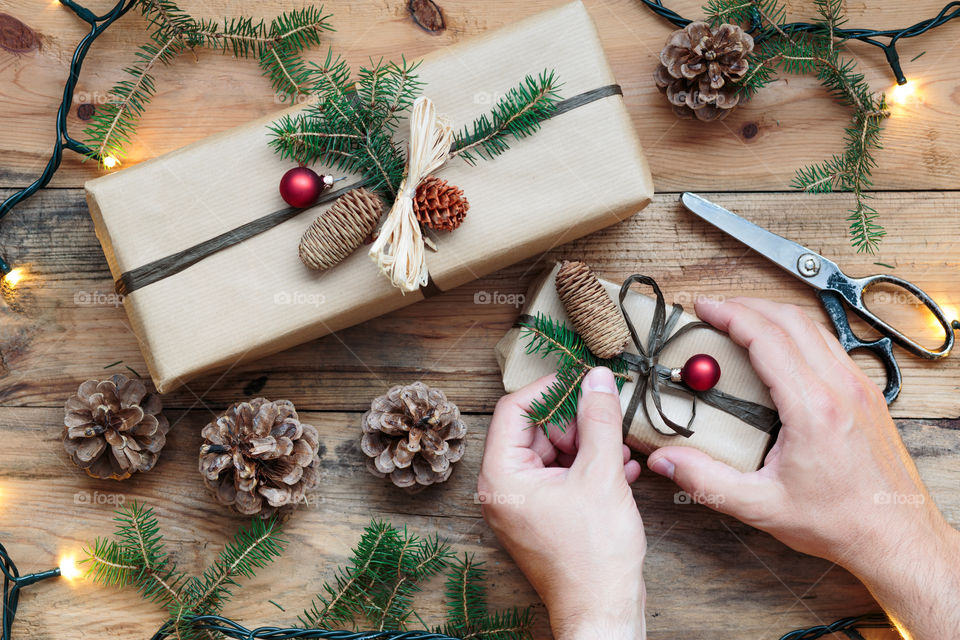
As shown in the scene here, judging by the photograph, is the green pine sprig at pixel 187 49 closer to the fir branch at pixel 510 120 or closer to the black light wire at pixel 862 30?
the fir branch at pixel 510 120

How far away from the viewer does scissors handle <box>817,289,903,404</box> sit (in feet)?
4.47

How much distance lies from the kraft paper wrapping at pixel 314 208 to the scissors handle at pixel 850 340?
0.46 metres

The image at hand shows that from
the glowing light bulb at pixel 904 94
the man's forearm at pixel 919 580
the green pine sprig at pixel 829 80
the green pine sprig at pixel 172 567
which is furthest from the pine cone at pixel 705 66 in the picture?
the green pine sprig at pixel 172 567

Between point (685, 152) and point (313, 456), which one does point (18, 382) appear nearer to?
point (313, 456)

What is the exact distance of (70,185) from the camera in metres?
1.40

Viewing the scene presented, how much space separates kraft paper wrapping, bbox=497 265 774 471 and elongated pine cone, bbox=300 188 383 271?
35cm

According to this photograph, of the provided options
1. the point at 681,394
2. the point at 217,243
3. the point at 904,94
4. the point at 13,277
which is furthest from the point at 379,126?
the point at 904,94

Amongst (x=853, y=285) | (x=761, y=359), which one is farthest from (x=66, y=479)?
(x=853, y=285)

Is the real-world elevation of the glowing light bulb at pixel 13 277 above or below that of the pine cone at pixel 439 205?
above

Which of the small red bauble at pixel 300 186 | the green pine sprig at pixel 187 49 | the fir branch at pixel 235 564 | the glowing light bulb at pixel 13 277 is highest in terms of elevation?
the green pine sprig at pixel 187 49

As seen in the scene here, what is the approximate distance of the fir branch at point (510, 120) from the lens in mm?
1188

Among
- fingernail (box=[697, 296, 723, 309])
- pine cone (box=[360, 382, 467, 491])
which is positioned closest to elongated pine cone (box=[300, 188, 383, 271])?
pine cone (box=[360, 382, 467, 491])

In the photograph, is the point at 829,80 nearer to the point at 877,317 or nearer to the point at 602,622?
the point at 877,317

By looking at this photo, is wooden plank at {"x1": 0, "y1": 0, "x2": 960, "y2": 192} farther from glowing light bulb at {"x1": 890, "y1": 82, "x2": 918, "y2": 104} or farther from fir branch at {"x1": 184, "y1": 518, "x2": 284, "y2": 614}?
fir branch at {"x1": 184, "y1": 518, "x2": 284, "y2": 614}
